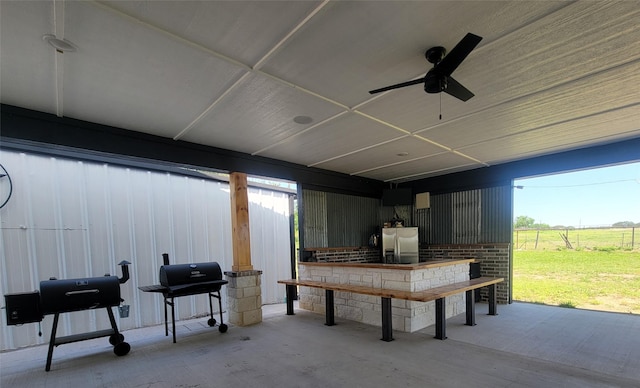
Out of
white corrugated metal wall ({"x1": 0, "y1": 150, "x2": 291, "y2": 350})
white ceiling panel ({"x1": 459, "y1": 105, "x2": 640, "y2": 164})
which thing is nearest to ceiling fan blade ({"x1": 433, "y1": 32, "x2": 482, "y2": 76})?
white ceiling panel ({"x1": 459, "y1": 105, "x2": 640, "y2": 164})

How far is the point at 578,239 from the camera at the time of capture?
6.59 meters

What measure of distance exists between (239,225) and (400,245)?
12.9ft

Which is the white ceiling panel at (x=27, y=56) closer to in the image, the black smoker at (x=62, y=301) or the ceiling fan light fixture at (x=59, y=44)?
the ceiling fan light fixture at (x=59, y=44)

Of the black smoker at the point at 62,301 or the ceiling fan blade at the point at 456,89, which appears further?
the black smoker at the point at 62,301

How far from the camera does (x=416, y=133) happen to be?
3961 mm

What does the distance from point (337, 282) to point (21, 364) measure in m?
4.05

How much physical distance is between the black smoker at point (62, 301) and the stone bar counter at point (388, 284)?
299cm

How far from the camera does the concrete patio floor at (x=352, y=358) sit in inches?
108

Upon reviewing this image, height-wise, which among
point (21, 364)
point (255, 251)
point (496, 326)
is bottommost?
point (496, 326)

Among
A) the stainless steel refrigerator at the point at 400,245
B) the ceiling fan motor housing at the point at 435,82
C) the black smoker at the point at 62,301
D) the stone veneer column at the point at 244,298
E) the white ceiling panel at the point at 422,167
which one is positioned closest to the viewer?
the ceiling fan motor housing at the point at 435,82

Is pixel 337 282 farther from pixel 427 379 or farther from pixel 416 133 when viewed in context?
pixel 416 133

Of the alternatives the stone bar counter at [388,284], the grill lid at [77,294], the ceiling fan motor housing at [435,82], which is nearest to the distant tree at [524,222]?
the stone bar counter at [388,284]

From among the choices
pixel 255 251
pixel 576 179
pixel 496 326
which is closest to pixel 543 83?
pixel 496 326

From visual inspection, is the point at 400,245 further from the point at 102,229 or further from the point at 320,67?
the point at 102,229
